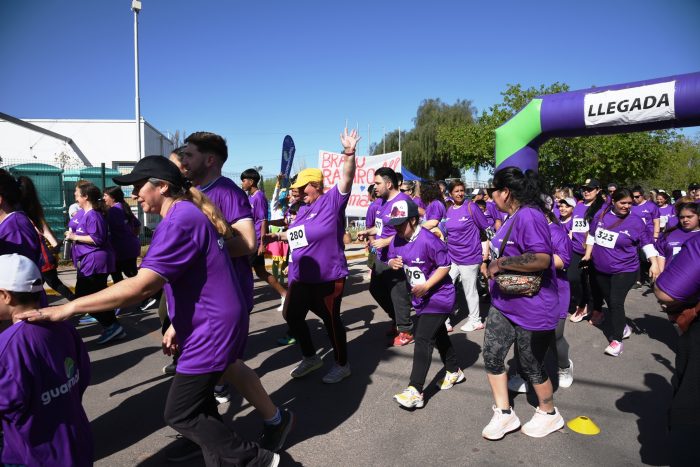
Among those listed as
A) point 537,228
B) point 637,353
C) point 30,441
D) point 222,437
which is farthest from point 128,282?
point 637,353

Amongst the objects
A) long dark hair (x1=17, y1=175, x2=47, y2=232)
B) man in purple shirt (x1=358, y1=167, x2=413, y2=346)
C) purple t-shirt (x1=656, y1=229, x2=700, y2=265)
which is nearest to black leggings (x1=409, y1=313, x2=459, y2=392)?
man in purple shirt (x1=358, y1=167, x2=413, y2=346)

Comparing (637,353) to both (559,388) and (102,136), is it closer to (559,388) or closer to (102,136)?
(559,388)

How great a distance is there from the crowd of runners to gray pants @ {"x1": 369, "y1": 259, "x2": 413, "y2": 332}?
2 cm

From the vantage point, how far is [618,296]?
528cm

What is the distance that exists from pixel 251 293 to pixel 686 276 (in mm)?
2913

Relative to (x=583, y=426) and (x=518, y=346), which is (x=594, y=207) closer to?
(x=583, y=426)

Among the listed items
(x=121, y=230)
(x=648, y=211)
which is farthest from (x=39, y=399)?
(x=648, y=211)

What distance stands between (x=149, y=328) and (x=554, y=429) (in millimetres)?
5110

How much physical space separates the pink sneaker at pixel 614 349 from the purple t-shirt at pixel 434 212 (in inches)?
105

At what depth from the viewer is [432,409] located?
12.4 ft

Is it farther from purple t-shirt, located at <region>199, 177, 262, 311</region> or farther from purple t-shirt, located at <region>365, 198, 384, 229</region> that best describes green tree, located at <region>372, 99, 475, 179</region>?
purple t-shirt, located at <region>199, 177, 262, 311</region>

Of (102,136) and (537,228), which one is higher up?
(102,136)

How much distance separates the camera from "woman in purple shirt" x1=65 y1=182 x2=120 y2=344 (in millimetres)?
5488

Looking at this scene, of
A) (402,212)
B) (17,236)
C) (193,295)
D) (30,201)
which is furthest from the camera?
(30,201)
